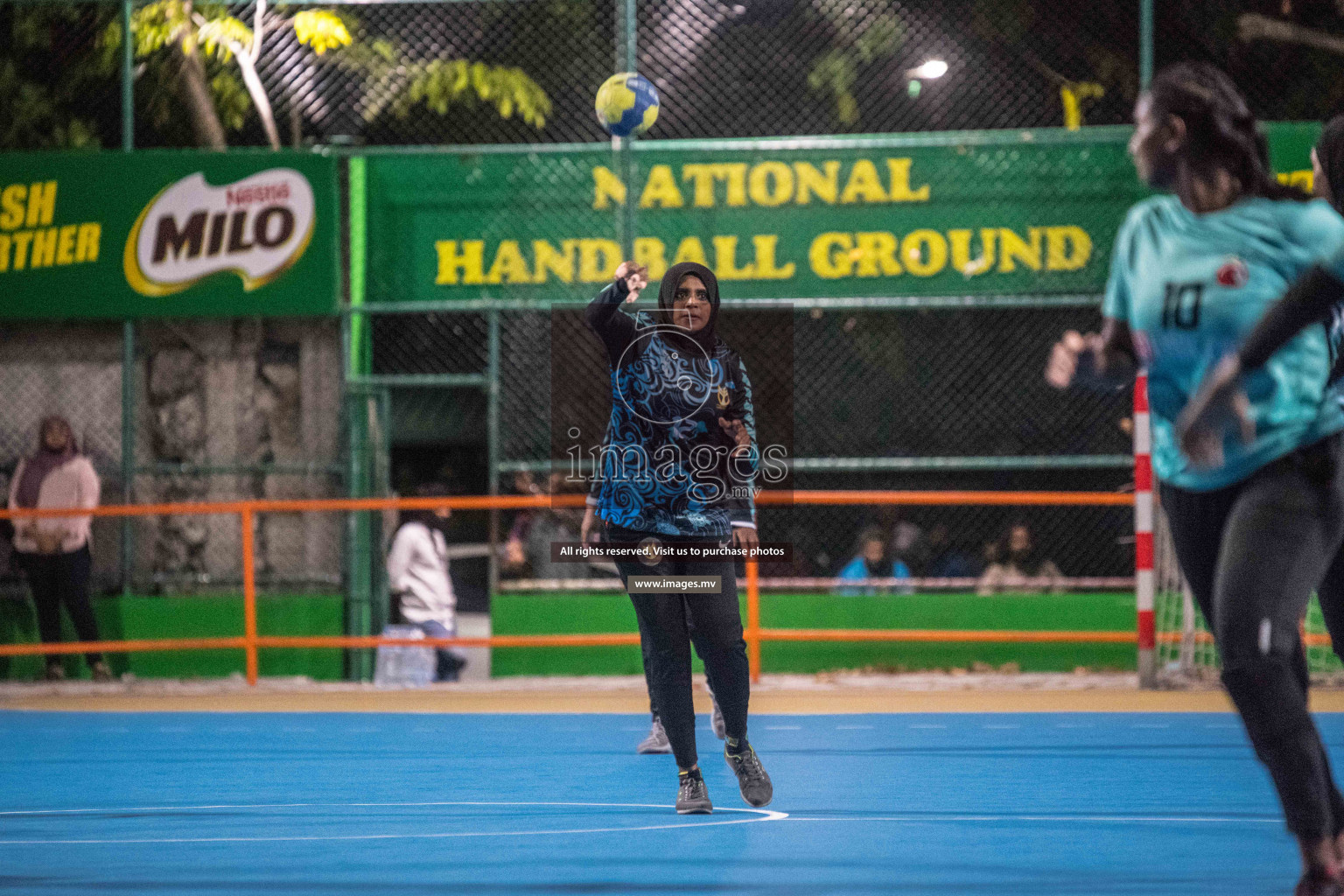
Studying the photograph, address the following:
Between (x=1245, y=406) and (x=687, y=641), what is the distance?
7.79ft

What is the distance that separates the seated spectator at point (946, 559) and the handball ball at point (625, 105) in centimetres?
538

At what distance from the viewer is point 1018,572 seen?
1227 centimetres

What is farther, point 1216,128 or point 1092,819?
point 1092,819

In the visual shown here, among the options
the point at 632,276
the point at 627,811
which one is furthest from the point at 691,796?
the point at 632,276

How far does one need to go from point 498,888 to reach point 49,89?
11.9m

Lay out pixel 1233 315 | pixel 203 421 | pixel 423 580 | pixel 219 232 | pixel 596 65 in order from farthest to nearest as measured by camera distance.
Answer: pixel 596 65 < pixel 203 421 < pixel 219 232 < pixel 423 580 < pixel 1233 315

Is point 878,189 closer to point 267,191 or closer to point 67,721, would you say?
point 267,191

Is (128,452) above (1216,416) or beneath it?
above

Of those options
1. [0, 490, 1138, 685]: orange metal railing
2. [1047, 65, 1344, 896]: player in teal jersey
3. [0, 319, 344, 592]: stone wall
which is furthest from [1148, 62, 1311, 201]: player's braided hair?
[0, 319, 344, 592]: stone wall

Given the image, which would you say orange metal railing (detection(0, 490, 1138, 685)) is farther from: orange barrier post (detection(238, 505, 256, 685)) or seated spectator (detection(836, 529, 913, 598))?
seated spectator (detection(836, 529, 913, 598))

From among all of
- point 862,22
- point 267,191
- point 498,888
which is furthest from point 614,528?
point 862,22

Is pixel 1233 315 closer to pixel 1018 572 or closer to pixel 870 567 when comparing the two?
pixel 870 567

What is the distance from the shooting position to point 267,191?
12.7 metres

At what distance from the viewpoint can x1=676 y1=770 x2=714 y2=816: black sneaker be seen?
532cm
